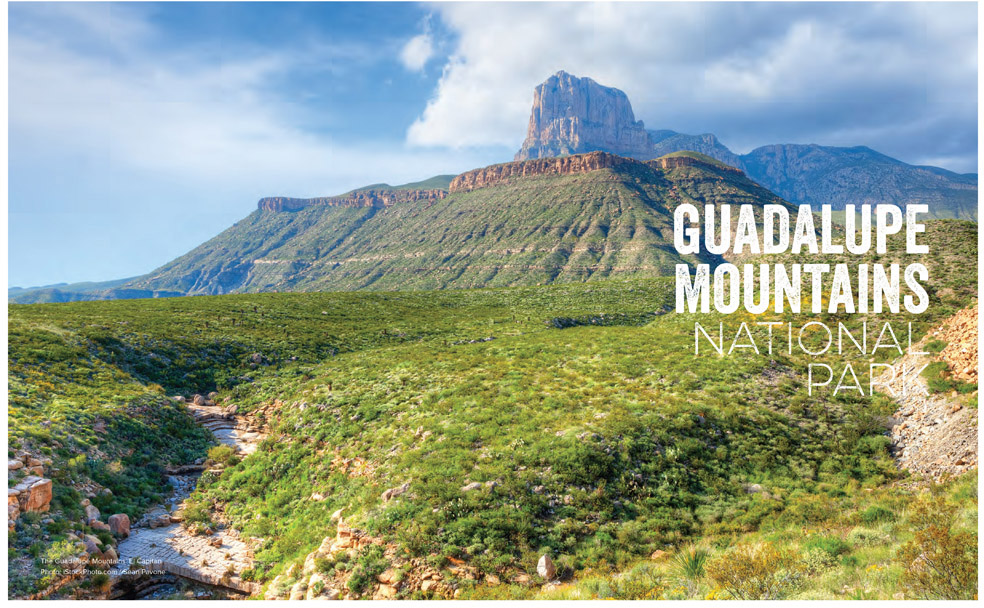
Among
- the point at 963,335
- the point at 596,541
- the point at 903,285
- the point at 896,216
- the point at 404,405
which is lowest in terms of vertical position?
the point at 596,541

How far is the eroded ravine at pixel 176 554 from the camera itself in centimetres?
1110

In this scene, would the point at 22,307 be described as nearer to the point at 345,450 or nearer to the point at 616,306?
the point at 345,450

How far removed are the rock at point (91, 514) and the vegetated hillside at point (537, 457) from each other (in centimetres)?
45

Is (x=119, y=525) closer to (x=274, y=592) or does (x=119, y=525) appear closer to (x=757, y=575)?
(x=274, y=592)

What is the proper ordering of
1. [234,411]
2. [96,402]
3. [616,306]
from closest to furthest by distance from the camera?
[96,402], [234,411], [616,306]

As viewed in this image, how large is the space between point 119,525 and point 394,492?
8587 millimetres

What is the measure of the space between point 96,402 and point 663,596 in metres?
24.5

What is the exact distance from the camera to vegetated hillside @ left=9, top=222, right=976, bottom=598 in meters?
10.3

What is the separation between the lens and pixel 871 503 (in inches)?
465

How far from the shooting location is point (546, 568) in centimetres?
1011

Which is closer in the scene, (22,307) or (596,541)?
(596,541)

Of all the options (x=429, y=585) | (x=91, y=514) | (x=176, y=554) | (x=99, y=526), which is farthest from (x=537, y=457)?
(x=91, y=514)

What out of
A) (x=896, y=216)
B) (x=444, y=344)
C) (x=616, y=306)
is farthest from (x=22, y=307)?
(x=896, y=216)

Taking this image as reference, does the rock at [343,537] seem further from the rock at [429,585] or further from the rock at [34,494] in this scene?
the rock at [34,494]
